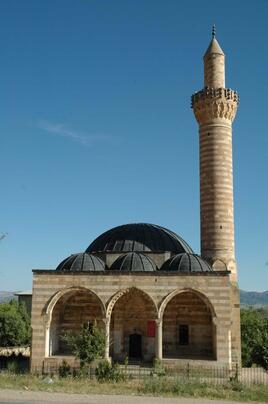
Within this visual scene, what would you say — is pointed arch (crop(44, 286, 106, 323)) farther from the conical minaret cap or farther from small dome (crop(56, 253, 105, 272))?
the conical minaret cap

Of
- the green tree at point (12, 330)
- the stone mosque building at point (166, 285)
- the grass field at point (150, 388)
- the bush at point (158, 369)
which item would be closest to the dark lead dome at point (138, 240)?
the stone mosque building at point (166, 285)

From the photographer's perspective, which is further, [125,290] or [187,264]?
[187,264]

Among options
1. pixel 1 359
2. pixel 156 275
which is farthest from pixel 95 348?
pixel 1 359

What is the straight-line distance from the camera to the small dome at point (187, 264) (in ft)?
77.8

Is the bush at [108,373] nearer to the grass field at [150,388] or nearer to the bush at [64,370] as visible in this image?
the grass field at [150,388]

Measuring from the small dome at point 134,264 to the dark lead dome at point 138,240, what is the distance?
9.06 ft

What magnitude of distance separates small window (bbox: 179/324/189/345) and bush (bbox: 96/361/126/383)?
5716mm

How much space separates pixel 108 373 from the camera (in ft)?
65.8

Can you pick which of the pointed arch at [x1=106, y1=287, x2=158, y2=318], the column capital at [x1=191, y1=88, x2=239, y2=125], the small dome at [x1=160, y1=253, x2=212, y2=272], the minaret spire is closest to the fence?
the pointed arch at [x1=106, y1=287, x2=158, y2=318]

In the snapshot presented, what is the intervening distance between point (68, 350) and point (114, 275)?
565 cm

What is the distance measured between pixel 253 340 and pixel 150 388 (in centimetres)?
623

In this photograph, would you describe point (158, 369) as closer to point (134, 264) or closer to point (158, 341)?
point (158, 341)

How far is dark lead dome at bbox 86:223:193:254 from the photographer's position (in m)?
27.8

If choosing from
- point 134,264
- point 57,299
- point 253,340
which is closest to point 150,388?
point 253,340
